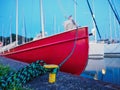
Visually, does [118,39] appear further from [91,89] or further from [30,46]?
→ [91,89]

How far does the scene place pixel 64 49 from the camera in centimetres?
1071

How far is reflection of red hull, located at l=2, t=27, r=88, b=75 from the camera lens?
1058cm

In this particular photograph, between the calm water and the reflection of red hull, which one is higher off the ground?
the reflection of red hull

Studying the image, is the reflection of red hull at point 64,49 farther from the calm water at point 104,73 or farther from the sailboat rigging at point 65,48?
the calm water at point 104,73

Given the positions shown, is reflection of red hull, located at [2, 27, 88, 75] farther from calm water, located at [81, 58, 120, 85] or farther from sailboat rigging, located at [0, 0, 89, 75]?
calm water, located at [81, 58, 120, 85]

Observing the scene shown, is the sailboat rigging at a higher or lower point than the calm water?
higher

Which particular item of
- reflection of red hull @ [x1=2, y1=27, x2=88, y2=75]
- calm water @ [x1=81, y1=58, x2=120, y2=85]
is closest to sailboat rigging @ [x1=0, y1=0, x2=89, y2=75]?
reflection of red hull @ [x1=2, y1=27, x2=88, y2=75]

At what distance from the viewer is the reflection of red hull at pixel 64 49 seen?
10.6 m

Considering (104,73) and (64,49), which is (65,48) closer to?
(64,49)

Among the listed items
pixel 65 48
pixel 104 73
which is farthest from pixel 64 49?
pixel 104 73

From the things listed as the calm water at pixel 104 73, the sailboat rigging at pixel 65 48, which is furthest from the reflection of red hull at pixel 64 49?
the calm water at pixel 104 73

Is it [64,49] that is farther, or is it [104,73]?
[104,73]

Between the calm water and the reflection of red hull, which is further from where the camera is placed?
the calm water

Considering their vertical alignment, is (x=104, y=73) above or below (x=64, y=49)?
below
